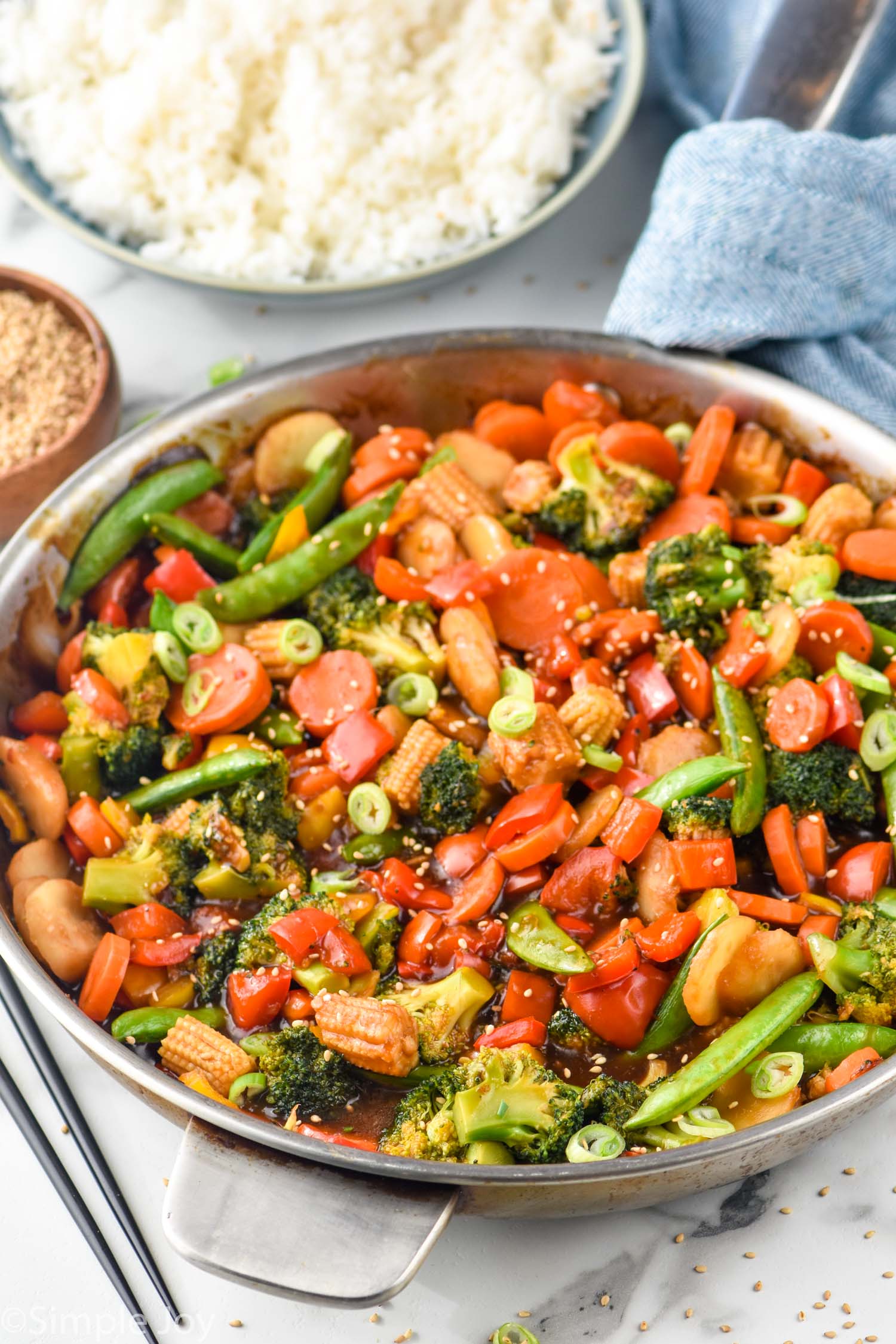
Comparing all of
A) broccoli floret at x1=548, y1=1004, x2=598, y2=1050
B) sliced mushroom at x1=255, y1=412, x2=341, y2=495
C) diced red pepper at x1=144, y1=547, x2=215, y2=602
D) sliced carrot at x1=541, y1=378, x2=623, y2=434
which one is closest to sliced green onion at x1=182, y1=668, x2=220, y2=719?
diced red pepper at x1=144, y1=547, x2=215, y2=602

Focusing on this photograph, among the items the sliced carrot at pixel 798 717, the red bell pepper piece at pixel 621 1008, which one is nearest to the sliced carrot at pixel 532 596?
the sliced carrot at pixel 798 717

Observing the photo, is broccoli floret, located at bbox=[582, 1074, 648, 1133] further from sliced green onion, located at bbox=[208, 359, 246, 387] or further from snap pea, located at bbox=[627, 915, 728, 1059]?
sliced green onion, located at bbox=[208, 359, 246, 387]

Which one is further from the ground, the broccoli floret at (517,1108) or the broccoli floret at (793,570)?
the broccoli floret at (793,570)

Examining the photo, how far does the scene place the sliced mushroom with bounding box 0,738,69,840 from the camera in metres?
2.73

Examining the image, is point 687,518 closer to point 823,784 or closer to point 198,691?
point 823,784

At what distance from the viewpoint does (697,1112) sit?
232 cm

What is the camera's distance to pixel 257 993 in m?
2.48

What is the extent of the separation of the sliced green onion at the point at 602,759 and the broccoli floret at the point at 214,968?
92 cm

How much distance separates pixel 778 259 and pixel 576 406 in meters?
0.71

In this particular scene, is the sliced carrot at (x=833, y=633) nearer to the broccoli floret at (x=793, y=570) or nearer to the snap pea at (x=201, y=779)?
the broccoli floret at (x=793, y=570)

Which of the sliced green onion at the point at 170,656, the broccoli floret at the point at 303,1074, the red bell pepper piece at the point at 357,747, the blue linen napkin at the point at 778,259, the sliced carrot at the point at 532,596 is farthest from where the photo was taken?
the blue linen napkin at the point at 778,259

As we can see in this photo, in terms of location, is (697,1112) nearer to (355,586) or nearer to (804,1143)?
(804,1143)

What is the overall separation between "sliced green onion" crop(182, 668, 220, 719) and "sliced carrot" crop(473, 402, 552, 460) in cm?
109

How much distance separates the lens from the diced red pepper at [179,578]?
3082 millimetres
